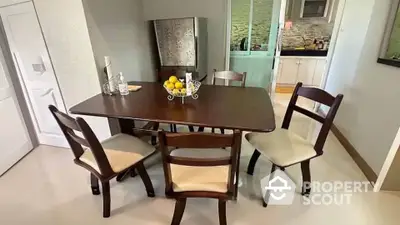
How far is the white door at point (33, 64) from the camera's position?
211 cm

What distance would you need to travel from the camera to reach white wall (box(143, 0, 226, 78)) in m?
3.08

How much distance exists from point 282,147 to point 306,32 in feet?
13.9

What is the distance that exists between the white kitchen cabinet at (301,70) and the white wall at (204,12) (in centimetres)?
205

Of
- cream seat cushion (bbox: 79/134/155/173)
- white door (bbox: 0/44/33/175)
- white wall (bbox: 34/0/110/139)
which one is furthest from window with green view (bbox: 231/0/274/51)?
white door (bbox: 0/44/33/175)

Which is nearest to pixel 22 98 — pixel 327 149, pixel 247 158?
pixel 247 158

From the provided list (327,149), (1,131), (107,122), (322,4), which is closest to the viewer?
(1,131)

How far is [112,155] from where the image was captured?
1.60 metres

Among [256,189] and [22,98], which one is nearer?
[256,189]

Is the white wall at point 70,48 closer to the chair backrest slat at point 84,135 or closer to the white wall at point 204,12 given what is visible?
the chair backrest slat at point 84,135

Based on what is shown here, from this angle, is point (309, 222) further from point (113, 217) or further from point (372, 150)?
point (113, 217)

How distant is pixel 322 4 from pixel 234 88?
12.6ft

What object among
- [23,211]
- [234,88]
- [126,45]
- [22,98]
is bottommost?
[23,211]

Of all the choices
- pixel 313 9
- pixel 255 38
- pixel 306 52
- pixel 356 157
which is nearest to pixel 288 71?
pixel 306 52

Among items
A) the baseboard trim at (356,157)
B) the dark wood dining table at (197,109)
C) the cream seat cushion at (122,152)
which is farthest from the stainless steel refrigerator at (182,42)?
the baseboard trim at (356,157)
